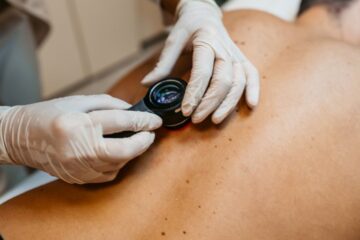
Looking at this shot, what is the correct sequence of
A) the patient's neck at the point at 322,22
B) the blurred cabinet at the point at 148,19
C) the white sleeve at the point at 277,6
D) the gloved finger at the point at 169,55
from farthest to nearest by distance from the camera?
the blurred cabinet at the point at 148,19 < the white sleeve at the point at 277,6 < the patient's neck at the point at 322,22 < the gloved finger at the point at 169,55

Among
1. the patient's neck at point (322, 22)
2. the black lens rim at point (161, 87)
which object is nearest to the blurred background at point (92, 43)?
the black lens rim at point (161, 87)

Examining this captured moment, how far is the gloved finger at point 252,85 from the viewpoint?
31.5 inches

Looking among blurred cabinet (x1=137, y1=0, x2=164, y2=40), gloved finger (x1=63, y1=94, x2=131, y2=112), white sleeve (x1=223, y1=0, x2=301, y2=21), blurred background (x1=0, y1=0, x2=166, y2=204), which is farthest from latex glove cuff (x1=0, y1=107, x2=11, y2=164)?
blurred cabinet (x1=137, y1=0, x2=164, y2=40)

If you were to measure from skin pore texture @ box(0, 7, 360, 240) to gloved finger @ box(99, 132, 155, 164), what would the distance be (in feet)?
0.23

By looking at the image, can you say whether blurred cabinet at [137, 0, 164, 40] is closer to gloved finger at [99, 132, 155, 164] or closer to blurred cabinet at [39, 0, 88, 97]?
blurred cabinet at [39, 0, 88, 97]

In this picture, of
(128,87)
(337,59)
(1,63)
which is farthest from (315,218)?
(1,63)

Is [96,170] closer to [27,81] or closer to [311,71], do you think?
[311,71]

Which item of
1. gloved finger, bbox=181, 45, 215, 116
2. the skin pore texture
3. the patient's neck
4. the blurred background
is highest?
gloved finger, bbox=181, 45, 215, 116

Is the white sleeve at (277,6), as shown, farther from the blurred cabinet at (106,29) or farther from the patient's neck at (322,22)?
the blurred cabinet at (106,29)

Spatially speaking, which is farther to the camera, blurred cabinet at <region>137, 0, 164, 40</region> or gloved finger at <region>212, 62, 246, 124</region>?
blurred cabinet at <region>137, 0, 164, 40</region>

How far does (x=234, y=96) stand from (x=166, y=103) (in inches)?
5.3

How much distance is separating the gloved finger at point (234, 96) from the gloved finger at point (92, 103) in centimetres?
18

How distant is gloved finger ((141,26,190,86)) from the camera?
891mm

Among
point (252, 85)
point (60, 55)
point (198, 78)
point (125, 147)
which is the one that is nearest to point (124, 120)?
point (125, 147)
